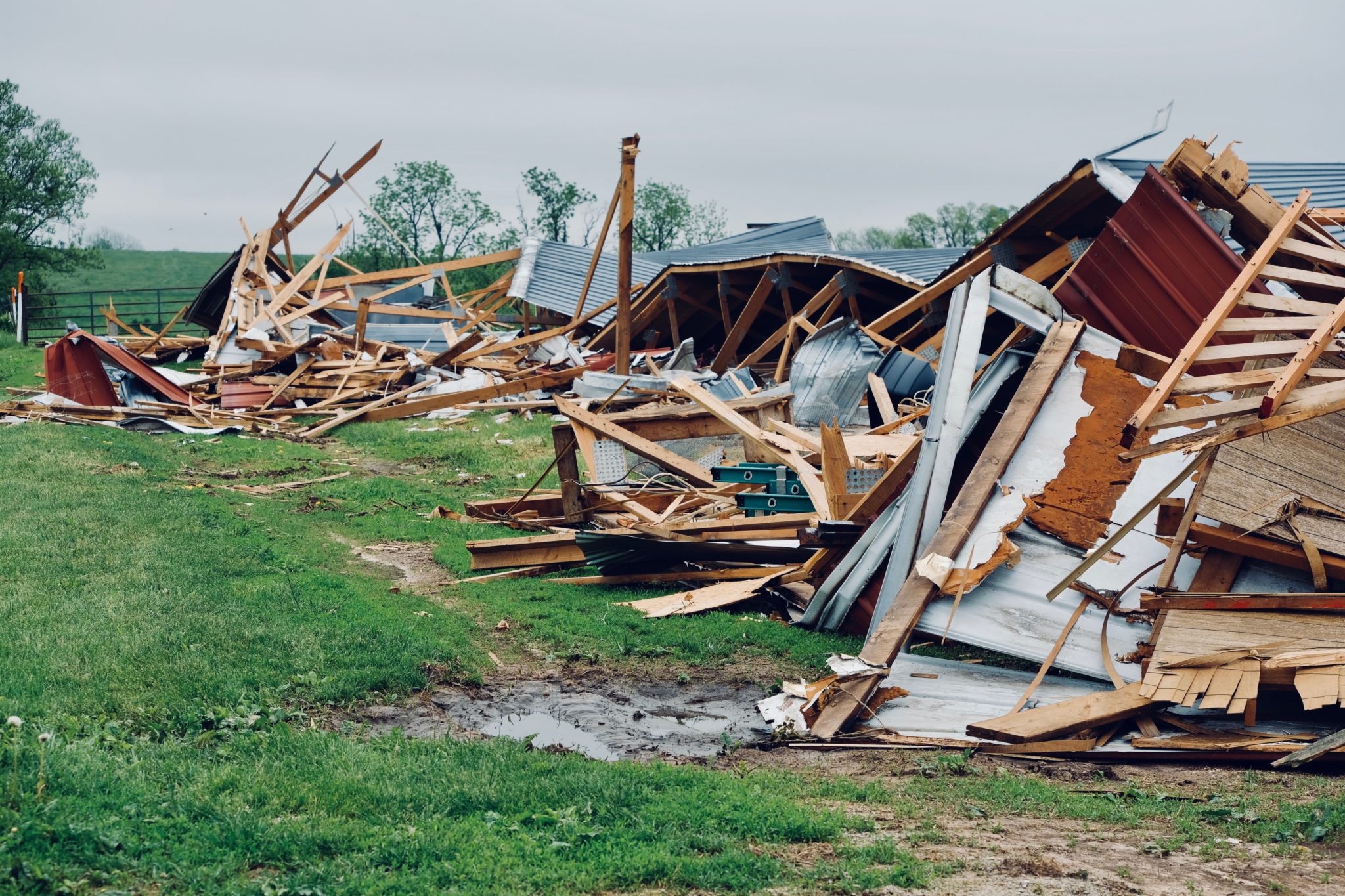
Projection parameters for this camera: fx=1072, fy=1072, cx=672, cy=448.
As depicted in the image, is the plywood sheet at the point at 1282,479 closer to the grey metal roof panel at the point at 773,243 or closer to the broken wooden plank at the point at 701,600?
the broken wooden plank at the point at 701,600

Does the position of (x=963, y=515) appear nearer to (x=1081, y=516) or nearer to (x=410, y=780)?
(x=1081, y=516)

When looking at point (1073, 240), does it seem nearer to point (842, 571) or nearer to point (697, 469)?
point (697, 469)

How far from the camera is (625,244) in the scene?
47.5 feet

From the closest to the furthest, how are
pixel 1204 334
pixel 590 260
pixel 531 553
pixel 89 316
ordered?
pixel 1204 334 → pixel 531 553 → pixel 590 260 → pixel 89 316

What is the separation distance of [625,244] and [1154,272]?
7.73m

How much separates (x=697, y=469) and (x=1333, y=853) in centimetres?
693

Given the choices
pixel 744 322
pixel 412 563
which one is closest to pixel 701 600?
pixel 412 563

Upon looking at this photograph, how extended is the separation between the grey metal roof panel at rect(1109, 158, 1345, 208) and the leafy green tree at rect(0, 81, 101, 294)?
4177 centimetres

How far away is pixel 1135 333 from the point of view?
8258 mm

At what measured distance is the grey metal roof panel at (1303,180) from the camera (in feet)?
46.8

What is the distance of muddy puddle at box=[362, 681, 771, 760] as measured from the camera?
18.3ft

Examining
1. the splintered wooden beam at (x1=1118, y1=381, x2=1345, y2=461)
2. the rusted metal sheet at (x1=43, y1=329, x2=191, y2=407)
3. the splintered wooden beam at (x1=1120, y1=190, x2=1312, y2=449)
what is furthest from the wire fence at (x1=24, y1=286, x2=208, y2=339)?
the splintered wooden beam at (x1=1118, y1=381, x2=1345, y2=461)

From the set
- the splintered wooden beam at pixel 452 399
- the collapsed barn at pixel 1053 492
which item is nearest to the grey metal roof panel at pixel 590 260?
the splintered wooden beam at pixel 452 399

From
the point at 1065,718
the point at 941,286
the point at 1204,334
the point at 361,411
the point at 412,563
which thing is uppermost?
the point at 941,286
